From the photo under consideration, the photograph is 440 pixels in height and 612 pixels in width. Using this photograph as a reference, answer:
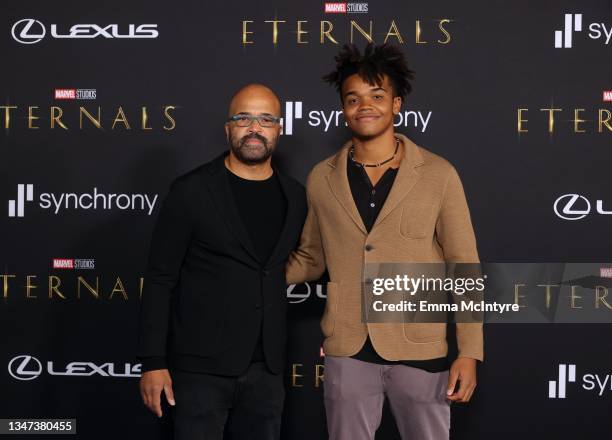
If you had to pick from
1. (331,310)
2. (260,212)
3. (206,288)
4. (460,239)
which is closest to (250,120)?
(260,212)

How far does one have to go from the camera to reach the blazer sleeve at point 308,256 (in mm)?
2443

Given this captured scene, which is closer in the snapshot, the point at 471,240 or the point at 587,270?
the point at 471,240

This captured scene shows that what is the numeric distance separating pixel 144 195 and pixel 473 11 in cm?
161

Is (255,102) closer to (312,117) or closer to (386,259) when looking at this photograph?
(386,259)

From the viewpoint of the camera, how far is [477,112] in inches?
120

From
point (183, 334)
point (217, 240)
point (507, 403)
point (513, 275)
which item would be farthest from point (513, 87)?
point (183, 334)

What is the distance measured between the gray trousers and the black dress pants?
0.21 metres

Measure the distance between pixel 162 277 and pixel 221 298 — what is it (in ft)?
0.66

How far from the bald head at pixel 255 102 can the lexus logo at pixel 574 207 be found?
54.5 inches

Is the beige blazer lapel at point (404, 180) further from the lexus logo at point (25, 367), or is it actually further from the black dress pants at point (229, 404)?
the lexus logo at point (25, 367)

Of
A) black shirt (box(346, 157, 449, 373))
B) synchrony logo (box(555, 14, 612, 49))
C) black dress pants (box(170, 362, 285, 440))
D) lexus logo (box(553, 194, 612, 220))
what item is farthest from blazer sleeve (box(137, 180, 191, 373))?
synchrony logo (box(555, 14, 612, 49))

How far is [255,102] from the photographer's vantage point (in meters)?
2.29

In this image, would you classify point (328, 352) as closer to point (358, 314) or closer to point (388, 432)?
point (358, 314)

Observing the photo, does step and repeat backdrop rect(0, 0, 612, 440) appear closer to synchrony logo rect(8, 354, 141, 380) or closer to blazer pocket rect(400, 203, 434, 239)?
synchrony logo rect(8, 354, 141, 380)
